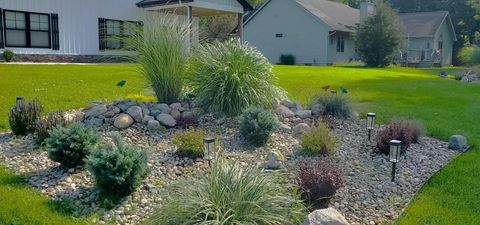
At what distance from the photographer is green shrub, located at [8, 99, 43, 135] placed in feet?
18.0

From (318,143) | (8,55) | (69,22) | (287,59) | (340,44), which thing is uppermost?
Answer: (69,22)

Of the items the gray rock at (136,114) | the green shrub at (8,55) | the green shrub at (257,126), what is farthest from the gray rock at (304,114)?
the green shrub at (8,55)

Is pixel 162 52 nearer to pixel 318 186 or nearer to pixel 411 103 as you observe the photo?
A: pixel 318 186

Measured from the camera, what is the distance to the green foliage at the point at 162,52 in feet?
21.6

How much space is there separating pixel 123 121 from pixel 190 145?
1420 millimetres

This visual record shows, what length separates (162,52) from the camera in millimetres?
6555

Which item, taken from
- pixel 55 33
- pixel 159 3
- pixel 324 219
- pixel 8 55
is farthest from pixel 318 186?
pixel 159 3

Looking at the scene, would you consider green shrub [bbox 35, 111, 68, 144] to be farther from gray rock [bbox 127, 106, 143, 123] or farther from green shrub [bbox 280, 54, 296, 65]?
green shrub [bbox 280, 54, 296, 65]

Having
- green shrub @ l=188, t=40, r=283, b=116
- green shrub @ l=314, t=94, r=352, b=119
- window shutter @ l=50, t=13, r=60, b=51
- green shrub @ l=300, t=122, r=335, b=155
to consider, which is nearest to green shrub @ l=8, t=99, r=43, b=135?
green shrub @ l=188, t=40, r=283, b=116

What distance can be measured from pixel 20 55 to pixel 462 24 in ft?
137

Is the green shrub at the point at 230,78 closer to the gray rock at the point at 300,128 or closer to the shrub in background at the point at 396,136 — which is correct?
the gray rock at the point at 300,128

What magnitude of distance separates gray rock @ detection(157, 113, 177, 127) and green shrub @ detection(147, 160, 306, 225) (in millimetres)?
2591

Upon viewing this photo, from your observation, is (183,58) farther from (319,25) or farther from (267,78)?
(319,25)

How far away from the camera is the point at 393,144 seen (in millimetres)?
4484
